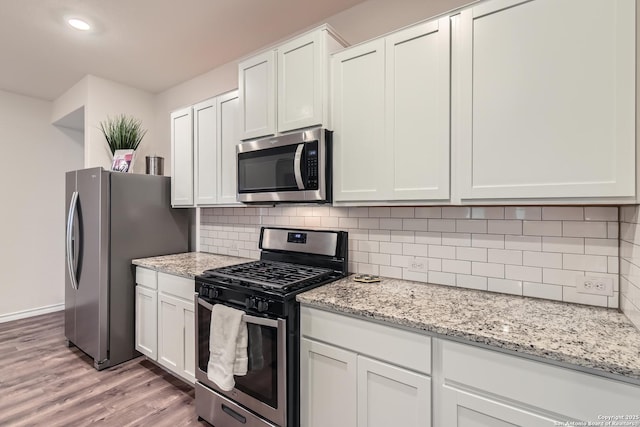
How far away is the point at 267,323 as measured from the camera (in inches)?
64.2

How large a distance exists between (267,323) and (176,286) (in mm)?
1062

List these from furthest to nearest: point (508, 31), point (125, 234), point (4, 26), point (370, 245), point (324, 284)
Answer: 1. point (125, 234)
2. point (4, 26)
3. point (370, 245)
4. point (324, 284)
5. point (508, 31)

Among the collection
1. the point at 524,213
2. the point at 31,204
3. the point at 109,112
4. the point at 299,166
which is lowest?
the point at 524,213

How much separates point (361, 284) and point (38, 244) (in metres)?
4.52

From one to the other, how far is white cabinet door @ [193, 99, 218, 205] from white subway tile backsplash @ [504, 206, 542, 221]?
→ 6.92 ft

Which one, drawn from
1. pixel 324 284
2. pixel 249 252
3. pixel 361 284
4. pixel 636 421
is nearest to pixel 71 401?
pixel 249 252

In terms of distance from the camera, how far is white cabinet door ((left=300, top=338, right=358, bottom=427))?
1.46 meters

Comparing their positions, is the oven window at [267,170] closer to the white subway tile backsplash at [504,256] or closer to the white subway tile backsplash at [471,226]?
the white subway tile backsplash at [471,226]

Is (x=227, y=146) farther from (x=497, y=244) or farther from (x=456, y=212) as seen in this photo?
(x=497, y=244)

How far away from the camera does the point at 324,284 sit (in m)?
1.84

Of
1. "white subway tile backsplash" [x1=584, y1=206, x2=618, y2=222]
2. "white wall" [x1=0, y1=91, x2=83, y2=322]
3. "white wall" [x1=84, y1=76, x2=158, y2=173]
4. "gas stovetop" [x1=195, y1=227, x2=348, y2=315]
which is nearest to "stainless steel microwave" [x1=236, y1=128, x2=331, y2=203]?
"gas stovetop" [x1=195, y1=227, x2=348, y2=315]

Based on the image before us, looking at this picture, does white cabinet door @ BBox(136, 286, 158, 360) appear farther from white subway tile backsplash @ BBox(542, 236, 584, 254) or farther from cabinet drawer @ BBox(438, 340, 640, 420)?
white subway tile backsplash @ BBox(542, 236, 584, 254)

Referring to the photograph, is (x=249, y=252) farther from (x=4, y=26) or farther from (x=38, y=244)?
(x=38, y=244)

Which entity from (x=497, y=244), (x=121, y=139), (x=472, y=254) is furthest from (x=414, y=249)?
(x=121, y=139)
